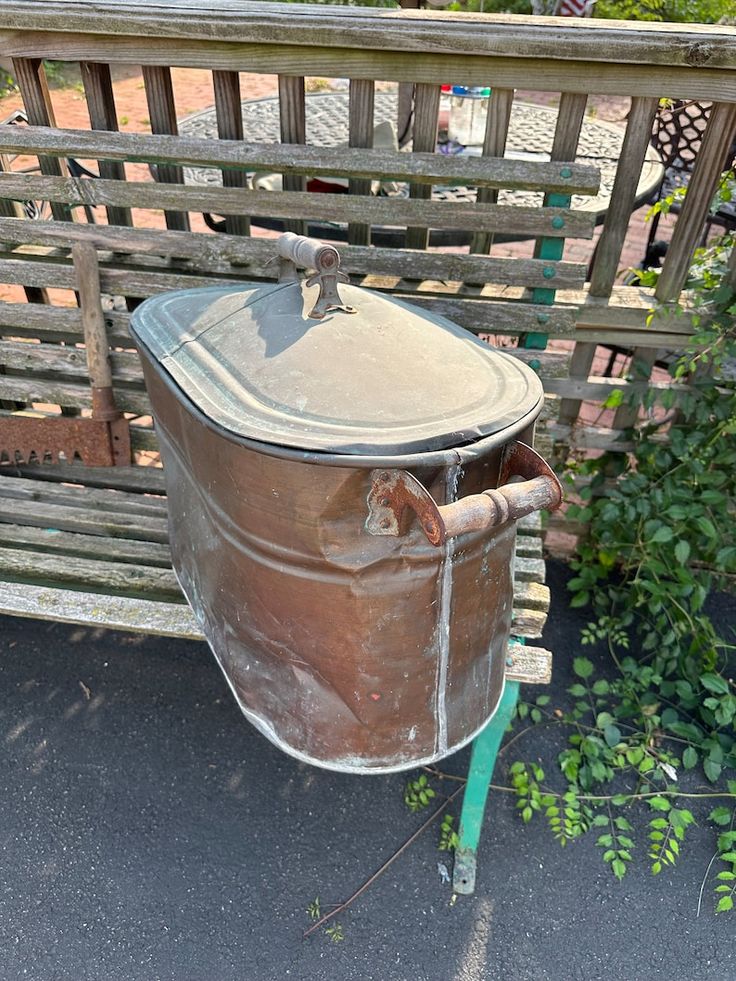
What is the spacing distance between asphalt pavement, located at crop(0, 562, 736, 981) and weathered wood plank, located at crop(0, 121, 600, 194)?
175 centimetres

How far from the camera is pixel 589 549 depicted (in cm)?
296

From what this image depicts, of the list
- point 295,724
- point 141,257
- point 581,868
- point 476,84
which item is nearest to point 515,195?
point 476,84

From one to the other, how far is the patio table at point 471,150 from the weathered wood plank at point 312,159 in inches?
13.0

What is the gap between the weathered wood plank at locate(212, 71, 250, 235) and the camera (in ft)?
6.92

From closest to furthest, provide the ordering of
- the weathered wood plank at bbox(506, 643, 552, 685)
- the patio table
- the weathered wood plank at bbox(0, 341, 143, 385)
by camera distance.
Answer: the weathered wood plank at bbox(506, 643, 552, 685)
the weathered wood plank at bbox(0, 341, 143, 385)
the patio table

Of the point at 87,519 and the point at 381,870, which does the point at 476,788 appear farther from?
the point at 87,519

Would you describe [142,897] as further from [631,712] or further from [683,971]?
[631,712]

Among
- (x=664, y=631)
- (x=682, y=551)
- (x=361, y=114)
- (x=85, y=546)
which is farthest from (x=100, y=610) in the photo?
(x=664, y=631)

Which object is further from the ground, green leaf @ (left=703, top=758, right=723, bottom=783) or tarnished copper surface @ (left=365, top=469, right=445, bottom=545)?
tarnished copper surface @ (left=365, top=469, right=445, bottom=545)

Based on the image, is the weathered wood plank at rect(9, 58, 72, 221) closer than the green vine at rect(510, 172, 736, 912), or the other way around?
the weathered wood plank at rect(9, 58, 72, 221)

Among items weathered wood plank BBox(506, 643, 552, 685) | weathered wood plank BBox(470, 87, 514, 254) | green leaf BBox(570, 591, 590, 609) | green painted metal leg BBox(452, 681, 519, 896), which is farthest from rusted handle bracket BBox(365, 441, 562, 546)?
green leaf BBox(570, 591, 590, 609)

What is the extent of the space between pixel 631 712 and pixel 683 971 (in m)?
0.78

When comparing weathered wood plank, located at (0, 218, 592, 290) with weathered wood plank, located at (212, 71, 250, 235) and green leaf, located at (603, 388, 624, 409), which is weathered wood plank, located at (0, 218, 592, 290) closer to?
weathered wood plank, located at (212, 71, 250, 235)

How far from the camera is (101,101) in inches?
87.0
